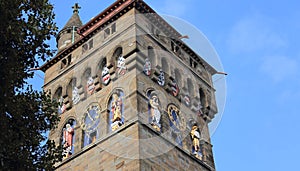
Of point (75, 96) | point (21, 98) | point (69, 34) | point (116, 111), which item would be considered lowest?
point (21, 98)

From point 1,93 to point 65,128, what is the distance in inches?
513

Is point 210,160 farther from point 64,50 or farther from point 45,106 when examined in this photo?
point 45,106

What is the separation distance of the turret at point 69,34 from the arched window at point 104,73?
176 inches

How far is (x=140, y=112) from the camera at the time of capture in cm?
2234

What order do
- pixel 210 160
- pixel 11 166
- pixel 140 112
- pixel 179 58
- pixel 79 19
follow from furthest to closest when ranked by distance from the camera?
pixel 79 19 → pixel 179 58 → pixel 210 160 → pixel 140 112 → pixel 11 166

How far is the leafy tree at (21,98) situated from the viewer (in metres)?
12.4

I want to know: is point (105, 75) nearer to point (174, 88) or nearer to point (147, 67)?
point (147, 67)

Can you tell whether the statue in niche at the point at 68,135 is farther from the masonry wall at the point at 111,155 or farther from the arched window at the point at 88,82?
the arched window at the point at 88,82

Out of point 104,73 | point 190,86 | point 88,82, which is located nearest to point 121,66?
point 104,73

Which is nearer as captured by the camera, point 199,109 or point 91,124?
point 91,124

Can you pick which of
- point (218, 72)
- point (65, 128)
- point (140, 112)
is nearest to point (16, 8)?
point (140, 112)

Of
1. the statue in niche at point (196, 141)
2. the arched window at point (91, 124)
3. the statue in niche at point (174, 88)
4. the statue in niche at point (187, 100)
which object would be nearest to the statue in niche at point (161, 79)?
the statue in niche at point (174, 88)

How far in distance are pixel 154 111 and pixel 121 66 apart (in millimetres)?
2590

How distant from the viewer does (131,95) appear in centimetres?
2303
